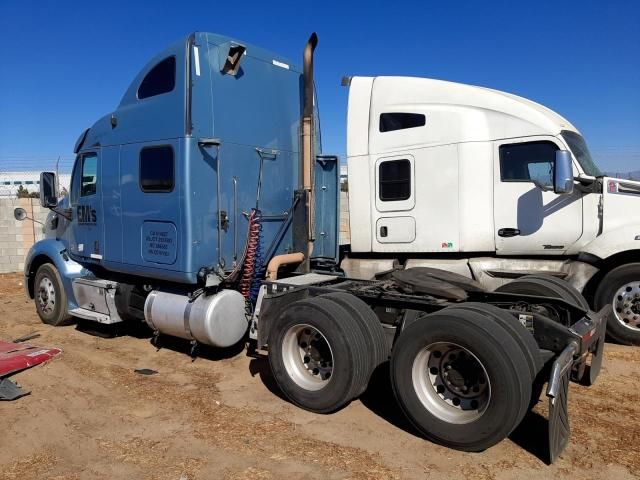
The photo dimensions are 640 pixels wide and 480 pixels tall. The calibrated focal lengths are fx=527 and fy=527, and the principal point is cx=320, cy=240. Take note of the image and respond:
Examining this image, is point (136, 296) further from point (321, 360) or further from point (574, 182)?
point (574, 182)

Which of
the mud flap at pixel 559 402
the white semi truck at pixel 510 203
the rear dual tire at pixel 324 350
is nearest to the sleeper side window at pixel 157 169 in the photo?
the rear dual tire at pixel 324 350

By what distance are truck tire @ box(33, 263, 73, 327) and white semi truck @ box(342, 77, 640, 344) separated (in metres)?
5.16

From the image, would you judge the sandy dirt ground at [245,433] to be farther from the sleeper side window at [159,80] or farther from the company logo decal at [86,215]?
the sleeper side window at [159,80]

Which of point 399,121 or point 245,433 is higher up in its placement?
point 399,121

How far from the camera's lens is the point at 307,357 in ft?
15.6

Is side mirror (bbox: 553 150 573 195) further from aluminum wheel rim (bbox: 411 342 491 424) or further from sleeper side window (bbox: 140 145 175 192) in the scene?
sleeper side window (bbox: 140 145 175 192)

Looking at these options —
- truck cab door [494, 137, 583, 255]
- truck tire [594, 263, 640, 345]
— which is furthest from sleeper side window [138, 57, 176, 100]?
truck tire [594, 263, 640, 345]

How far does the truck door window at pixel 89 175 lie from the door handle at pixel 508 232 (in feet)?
17.4

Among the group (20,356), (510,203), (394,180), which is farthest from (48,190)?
(510,203)

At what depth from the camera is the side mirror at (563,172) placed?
5922 millimetres

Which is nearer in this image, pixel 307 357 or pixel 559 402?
pixel 559 402

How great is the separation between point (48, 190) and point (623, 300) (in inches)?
315

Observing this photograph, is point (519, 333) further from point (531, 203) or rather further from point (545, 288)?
point (531, 203)

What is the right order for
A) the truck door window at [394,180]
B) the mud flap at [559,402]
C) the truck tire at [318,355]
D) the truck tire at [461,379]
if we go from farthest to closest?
the truck door window at [394,180] < the truck tire at [318,355] < the truck tire at [461,379] < the mud flap at [559,402]
